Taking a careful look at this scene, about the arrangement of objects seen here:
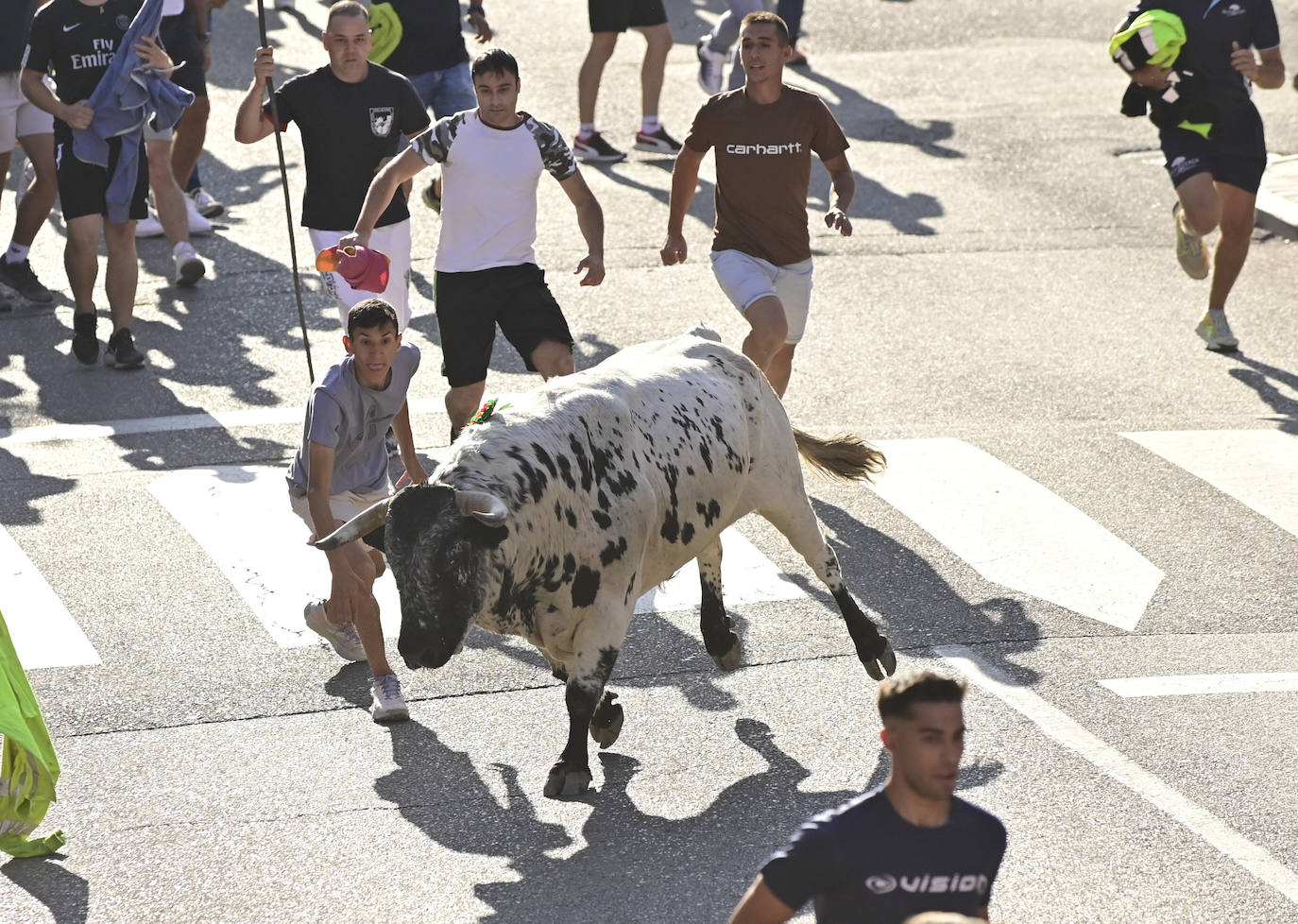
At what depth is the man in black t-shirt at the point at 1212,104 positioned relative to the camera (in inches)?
488

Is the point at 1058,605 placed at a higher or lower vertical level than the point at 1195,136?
lower

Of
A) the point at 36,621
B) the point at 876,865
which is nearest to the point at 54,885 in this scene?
the point at 36,621

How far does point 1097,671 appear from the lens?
8148mm

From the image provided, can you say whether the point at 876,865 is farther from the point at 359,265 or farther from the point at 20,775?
the point at 359,265

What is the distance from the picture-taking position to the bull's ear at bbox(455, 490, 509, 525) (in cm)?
621

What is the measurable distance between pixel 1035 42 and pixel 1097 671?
14437 mm

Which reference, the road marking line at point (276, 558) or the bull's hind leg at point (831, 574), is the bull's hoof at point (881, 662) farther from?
the road marking line at point (276, 558)

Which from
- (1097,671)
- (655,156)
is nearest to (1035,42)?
(655,156)

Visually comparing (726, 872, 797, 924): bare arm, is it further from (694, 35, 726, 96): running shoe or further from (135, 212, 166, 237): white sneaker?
(694, 35, 726, 96): running shoe

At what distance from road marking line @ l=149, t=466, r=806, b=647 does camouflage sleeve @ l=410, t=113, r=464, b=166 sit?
204 centimetres

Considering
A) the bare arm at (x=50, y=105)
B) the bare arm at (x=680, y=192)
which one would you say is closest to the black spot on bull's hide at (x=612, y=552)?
the bare arm at (x=680, y=192)

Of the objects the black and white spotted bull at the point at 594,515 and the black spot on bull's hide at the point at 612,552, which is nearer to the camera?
the black and white spotted bull at the point at 594,515

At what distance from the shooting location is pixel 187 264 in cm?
1344

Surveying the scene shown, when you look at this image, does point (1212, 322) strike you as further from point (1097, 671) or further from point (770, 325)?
point (1097, 671)
